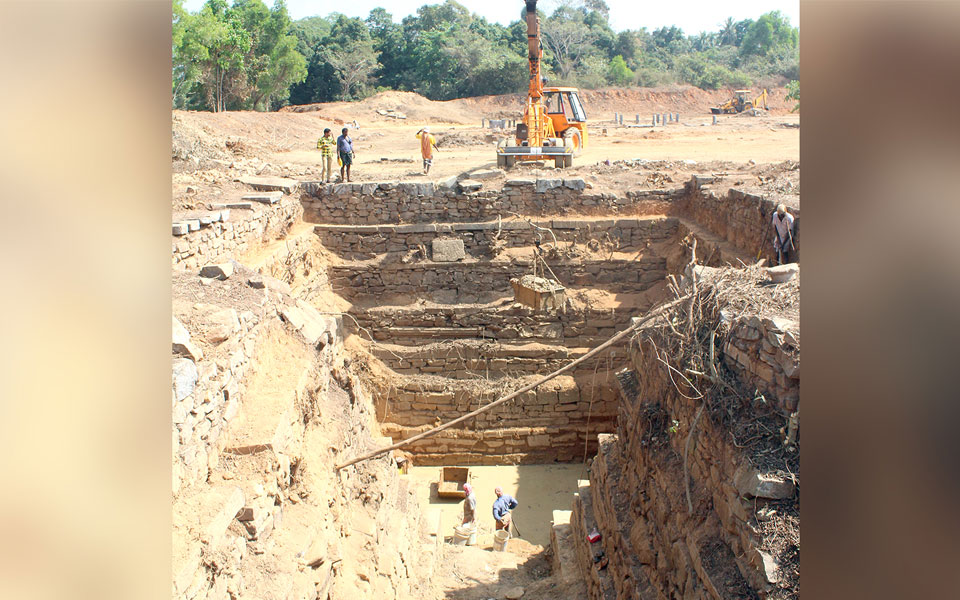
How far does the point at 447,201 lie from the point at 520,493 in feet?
20.1

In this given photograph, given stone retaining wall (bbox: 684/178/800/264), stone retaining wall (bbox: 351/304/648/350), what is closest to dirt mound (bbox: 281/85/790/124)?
stone retaining wall (bbox: 351/304/648/350)

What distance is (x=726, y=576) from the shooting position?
4438mm

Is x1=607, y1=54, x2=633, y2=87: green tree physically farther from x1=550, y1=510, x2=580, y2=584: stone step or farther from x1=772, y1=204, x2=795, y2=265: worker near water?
x1=550, y1=510, x2=580, y2=584: stone step

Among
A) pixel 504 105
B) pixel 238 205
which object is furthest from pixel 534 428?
pixel 504 105

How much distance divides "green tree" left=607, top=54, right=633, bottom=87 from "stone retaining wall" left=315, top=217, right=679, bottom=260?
109 feet

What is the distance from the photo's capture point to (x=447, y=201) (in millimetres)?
14398

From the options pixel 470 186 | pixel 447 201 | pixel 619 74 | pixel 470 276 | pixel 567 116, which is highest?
pixel 619 74

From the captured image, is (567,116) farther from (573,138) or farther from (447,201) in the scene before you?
(447,201)

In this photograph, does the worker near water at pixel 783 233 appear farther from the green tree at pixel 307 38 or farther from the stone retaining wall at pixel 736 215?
the green tree at pixel 307 38

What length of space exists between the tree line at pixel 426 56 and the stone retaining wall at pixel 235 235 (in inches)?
719
